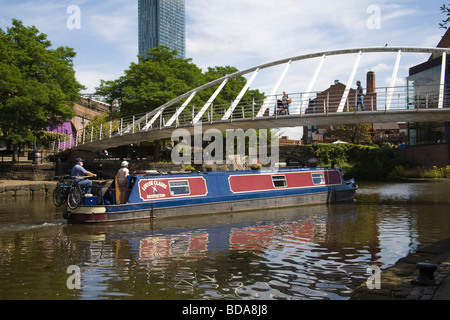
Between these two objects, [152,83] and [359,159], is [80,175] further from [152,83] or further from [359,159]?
[359,159]

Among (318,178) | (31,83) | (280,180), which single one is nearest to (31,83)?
(31,83)

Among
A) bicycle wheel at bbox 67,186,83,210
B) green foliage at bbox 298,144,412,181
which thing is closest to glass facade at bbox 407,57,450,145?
green foliage at bbox 298,144,412,181

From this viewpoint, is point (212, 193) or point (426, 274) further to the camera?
point (212, 193)

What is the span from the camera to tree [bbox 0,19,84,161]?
994 inches

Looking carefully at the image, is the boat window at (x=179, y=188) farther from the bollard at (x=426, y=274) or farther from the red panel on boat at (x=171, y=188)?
the bollard at (x=426, y=274)

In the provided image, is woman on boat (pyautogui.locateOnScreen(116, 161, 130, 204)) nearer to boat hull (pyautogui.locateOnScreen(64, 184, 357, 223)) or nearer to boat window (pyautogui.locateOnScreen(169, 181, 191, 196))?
boat hull (pyautogui.locateOnScreen(64, 184, 357, 223))

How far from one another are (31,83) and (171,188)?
654 inches

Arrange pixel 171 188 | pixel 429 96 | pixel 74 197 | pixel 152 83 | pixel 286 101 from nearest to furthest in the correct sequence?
pixel 74 197, pixel 171 188, pixel 286 101, pixel 152 83, pixel 429 96

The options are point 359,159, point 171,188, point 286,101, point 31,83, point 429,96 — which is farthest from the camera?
point 359,159

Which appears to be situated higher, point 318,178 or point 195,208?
point 318,178

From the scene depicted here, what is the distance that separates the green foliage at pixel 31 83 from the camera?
2523 cm

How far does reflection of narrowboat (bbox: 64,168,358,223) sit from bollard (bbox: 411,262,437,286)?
9.35 metres

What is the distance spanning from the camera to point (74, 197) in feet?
40.1

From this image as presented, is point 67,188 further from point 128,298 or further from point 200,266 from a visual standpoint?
point 128,298
